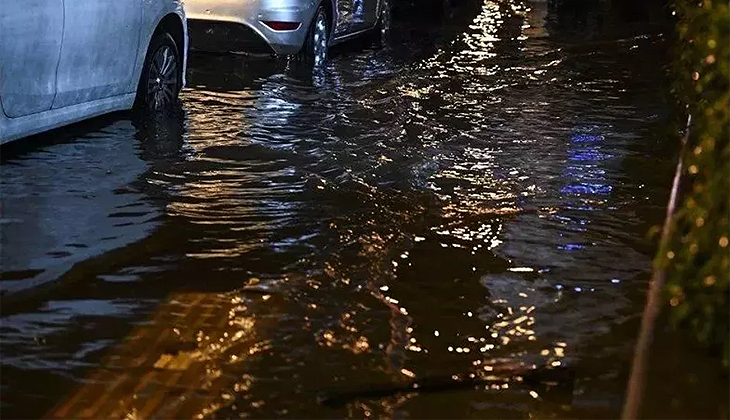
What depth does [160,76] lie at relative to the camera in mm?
8445

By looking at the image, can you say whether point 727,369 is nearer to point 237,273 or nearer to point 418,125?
point 237,273

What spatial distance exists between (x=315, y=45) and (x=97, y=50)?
15.4 ft

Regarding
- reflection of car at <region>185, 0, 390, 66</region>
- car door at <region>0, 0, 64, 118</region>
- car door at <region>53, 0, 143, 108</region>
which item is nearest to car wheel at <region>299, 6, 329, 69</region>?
reflection of car at <region>185, 0, 390, 66</region>

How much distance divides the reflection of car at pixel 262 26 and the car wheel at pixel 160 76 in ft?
6.99

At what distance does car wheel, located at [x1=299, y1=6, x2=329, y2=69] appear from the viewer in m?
11.5

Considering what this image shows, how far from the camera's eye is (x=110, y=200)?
5996 mm

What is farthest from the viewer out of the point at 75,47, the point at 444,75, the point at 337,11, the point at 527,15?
the point at 527,15

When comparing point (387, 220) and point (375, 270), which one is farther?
point (387, 220)

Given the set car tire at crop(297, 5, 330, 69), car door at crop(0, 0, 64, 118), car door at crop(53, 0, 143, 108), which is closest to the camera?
car door at crop(0, 0, 64, 118)

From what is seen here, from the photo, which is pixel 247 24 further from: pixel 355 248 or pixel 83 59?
pixel 355 248

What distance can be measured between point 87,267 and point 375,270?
1.27 metres

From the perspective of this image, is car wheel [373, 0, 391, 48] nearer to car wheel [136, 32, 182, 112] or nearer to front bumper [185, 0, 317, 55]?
front bumper [185, 0, 317, 55]

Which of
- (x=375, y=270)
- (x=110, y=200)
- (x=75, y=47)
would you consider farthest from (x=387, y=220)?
(x=75, y=47)

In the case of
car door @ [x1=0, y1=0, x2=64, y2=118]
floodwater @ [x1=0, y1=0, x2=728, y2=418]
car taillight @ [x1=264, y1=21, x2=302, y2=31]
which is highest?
car door @ [x1=0, y1=0, x2=64, y2=118]
